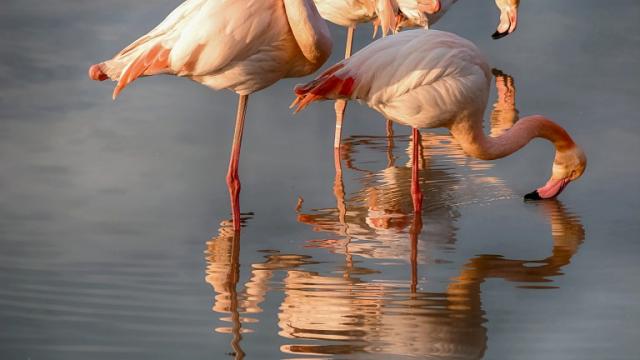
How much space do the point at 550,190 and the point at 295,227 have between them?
1.47 meters

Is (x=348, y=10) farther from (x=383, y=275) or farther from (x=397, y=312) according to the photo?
(x=397, y=312)

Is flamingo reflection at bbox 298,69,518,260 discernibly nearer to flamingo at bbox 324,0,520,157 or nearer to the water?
the water

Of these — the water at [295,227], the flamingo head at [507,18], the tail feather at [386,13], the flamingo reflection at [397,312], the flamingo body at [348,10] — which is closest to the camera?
the flamingo reflection at [397,312]

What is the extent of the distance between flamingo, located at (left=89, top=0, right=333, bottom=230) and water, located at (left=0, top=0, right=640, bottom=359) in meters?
0.76

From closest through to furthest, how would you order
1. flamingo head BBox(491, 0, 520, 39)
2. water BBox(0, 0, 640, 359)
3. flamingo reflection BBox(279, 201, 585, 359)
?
flamingo reflection BBox(279, 201, 585, 359) → water BBox(0, 0, 640, 359) → flamingo head BBox(491, 0, 520, 39)

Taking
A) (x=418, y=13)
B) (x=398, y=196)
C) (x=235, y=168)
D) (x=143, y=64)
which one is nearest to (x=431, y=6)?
(x=418, y=13)

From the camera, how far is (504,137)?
6793mm

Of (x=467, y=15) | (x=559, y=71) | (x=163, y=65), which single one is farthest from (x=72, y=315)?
(x=467, y=15)

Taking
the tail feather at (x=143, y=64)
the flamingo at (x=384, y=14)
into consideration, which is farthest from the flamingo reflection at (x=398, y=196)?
the tail feather at (x=143, y=64)

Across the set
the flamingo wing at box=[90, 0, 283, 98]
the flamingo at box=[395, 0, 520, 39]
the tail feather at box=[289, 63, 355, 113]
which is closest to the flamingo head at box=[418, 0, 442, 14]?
the flamingo at box=[395, 0, 520, 39]

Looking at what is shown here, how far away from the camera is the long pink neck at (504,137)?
21.8 feet

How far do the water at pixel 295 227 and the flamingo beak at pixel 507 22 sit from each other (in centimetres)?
37

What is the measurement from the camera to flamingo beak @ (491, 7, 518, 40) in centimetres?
1041

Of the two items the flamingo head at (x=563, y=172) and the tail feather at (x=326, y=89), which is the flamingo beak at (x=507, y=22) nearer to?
the flamingo head at (x=563, y=172)
